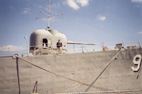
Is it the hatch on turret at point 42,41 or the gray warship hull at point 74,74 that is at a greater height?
the hatch on turret at point 42,41

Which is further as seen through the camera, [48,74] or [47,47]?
[47,47]

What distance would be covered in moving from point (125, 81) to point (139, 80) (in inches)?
33.9

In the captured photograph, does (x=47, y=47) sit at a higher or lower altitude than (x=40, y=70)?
higher

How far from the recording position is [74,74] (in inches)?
280

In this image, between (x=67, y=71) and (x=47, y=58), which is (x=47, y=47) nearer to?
(x=47, y=58)

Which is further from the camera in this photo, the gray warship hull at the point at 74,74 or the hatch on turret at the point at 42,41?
the hatch on turret at the point at 42,41

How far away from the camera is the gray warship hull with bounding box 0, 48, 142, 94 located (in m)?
6.99

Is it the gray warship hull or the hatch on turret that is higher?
the hatch on turret

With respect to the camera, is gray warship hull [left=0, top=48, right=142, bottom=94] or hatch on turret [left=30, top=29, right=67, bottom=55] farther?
hatch on turret [left=30, top=29, right=67, bottom=55]

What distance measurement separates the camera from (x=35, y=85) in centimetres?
704

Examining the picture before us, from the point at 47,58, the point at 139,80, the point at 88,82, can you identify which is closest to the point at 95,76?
the point at 88,82

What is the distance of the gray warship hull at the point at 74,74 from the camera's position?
6.99 meters

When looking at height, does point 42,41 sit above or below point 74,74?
above

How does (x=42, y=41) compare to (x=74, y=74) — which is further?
(x=42, y=41)
